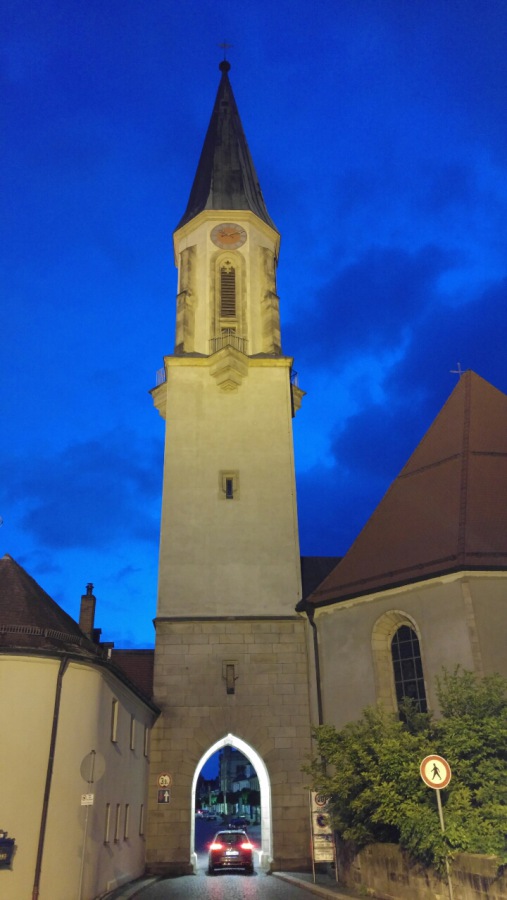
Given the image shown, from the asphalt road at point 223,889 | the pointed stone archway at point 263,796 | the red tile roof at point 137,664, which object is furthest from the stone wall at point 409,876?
the red tile roof at point 137,664

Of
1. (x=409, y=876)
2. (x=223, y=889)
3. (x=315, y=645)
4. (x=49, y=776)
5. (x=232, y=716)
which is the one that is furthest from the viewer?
(x=232, y=716)

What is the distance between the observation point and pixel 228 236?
2922 cm

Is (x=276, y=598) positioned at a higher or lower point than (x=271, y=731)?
higher

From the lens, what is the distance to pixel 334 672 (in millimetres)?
19672

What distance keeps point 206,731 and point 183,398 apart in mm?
10779

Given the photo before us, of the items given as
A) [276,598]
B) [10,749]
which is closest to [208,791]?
[276,598]

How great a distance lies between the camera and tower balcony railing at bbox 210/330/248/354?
1053 inches

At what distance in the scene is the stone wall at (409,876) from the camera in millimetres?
10305

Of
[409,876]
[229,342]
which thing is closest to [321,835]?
[409,876]

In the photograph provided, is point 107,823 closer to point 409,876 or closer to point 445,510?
point 409,876

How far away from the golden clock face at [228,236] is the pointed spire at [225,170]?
0.86 metres

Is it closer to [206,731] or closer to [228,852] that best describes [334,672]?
[206,731]

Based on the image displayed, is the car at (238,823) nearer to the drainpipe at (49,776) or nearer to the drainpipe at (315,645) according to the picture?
the drainpipe at (315,645)

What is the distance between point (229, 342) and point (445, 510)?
1082 centimetres
